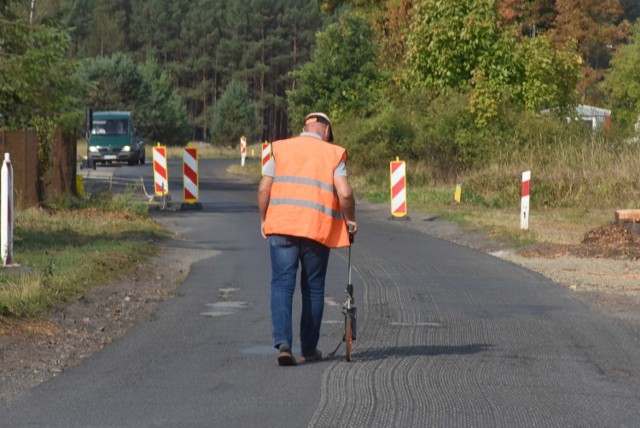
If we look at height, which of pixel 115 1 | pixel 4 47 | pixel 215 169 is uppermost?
pixel 115 1

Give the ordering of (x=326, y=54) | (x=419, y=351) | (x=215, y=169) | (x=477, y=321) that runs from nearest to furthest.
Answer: (x=419, y=351), (x=477, y=321), (x=326, y=54), (x=215, y=169)

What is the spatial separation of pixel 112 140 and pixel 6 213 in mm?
42848

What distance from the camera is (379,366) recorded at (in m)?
9.04

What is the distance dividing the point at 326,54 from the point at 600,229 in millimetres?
26631

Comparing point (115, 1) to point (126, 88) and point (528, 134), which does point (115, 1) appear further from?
point (528, 134)

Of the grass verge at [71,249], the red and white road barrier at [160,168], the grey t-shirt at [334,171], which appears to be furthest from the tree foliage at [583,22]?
the grey t-shirt at [334,171]

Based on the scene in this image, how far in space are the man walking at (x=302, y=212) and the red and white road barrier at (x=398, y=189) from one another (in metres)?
16.5

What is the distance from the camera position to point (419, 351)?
32.3 feet

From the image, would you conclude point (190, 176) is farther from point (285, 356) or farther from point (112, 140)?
point (112, 140)

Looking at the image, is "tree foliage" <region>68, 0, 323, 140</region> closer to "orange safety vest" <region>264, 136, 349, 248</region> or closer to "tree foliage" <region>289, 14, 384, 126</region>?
"tree foliage" <region>289, 14, 384, 126</region>

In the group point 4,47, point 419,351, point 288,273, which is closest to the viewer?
point 288,273

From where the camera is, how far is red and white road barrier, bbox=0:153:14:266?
45.3ft

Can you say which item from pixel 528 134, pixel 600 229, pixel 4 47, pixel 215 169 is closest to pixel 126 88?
pixel 215 169

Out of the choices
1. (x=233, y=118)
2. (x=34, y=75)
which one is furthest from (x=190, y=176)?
(x=233, y=118)
